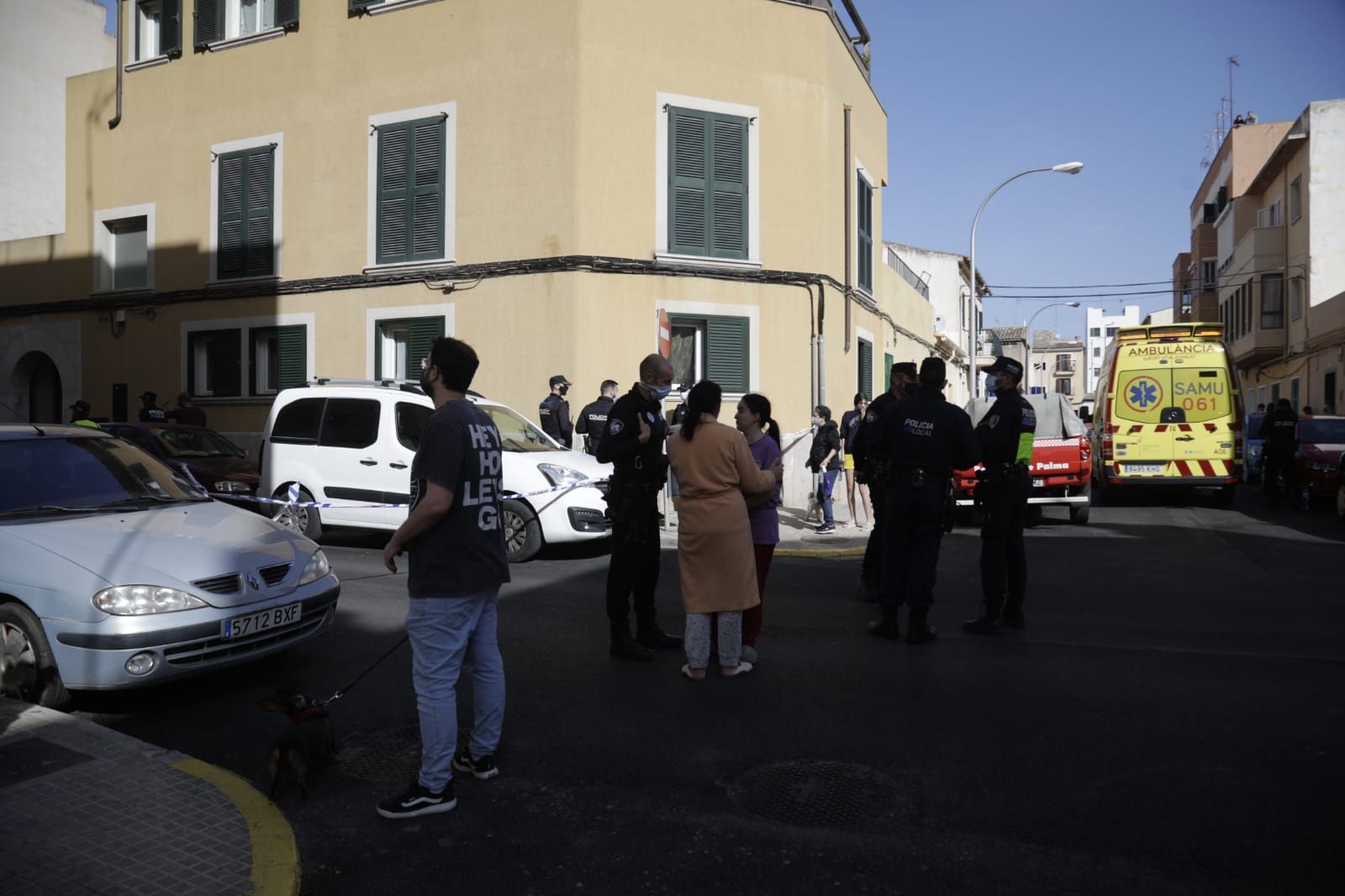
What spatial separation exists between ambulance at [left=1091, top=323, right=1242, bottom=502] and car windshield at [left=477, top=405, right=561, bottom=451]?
1027 cm

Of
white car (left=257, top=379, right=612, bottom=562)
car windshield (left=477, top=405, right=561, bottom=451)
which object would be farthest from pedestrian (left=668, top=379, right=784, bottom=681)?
car windshield (left=477, top=405, right=561, bottom=451)

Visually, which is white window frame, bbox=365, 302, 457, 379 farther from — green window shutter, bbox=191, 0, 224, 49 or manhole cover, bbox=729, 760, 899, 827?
manhole cover, bbox=729, 760, 899, 827

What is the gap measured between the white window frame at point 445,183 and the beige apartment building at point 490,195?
41 mm

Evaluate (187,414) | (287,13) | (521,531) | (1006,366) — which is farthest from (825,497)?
(287,13)

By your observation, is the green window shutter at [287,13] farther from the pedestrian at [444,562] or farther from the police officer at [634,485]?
the pedestrian at [444,562]

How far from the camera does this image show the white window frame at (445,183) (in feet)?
57.0

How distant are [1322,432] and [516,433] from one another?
14.7m

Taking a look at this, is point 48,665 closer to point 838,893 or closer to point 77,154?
point 838,893

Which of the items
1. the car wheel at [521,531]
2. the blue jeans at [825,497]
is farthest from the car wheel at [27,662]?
A: the blue jeans at [825,497]

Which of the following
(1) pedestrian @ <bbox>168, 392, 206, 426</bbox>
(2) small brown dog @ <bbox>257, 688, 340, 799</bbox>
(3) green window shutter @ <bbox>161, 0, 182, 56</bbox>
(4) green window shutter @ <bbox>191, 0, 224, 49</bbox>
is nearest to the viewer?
(2) small brown dog @ <bbox>257, 688, 340, 799</bbox>

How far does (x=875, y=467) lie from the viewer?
7641 mm

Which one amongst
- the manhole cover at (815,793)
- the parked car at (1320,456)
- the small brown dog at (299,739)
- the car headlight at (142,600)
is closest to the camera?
the manhole cover at (815,793)

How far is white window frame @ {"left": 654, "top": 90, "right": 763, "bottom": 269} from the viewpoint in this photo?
55.4 feet

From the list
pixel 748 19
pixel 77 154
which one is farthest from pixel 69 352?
pixel 748 19
